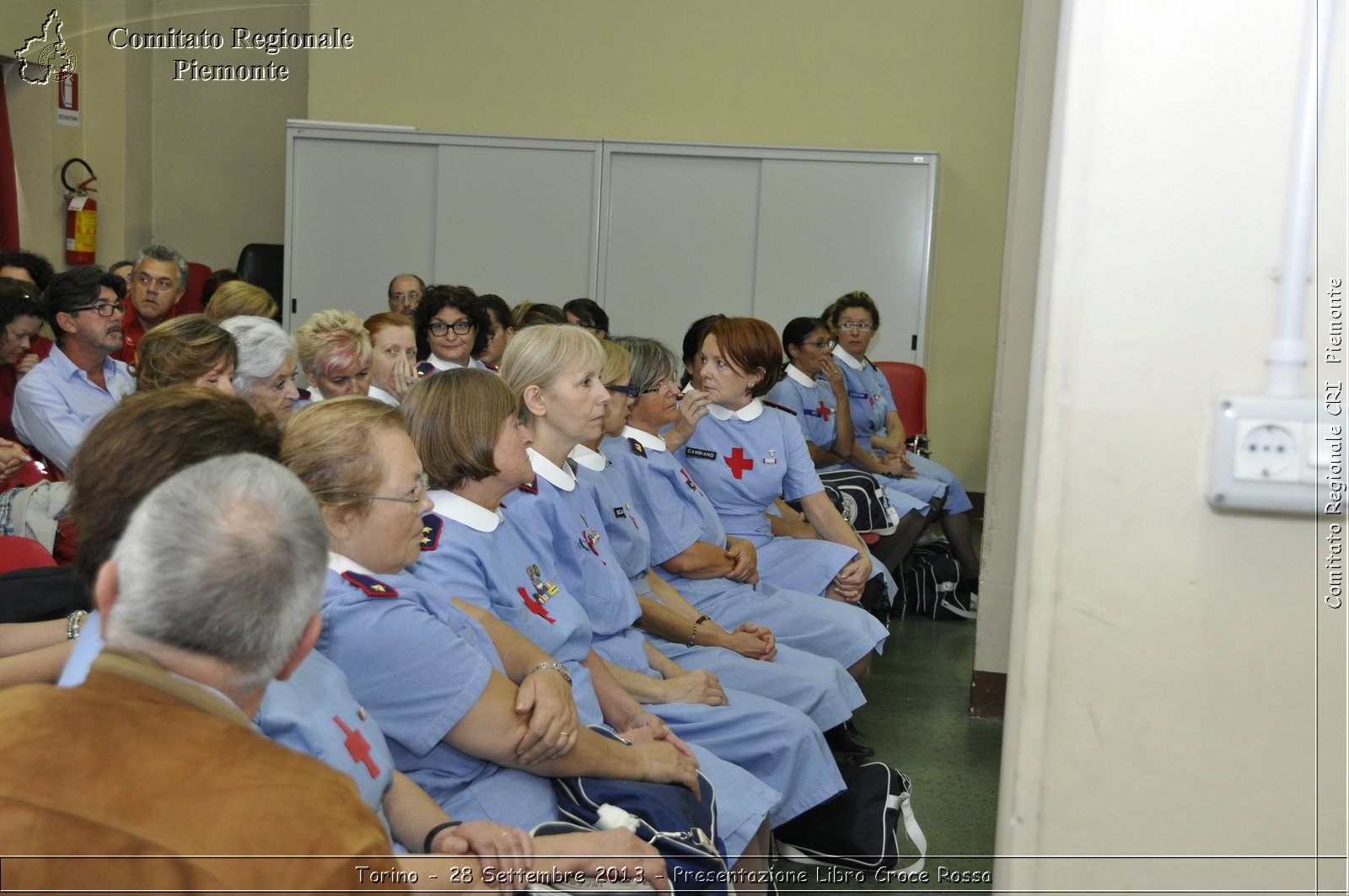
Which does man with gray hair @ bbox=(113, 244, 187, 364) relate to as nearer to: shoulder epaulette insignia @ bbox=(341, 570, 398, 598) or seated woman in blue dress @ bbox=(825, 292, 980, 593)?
seated woman in blue dress @ bbox=(825, 292, 980, 593)

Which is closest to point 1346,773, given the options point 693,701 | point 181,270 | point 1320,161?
point 1320,161

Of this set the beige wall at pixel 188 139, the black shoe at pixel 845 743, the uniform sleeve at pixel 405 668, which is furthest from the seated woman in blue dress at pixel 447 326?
the beige wall at pixel 188 139

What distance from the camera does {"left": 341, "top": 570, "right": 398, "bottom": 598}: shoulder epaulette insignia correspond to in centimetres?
157

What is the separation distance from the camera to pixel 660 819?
5.76 ft

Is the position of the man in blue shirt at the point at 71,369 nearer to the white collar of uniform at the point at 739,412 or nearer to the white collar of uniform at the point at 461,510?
the white collar of uniform at the point at 739,412

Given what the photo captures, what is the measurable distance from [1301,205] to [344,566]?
48.7 inches

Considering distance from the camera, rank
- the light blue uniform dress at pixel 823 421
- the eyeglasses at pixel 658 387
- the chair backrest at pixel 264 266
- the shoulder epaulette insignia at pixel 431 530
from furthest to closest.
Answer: the chair backrest at pixel 264 266, the light blue uniform dress at pixel 823 421, the eyeglasses at pixel 658 387, the shoulder epaulette insignia at pixel 431 530

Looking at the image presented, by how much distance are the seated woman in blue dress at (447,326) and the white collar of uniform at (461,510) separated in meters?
2.51

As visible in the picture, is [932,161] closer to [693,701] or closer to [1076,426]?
[693,701]

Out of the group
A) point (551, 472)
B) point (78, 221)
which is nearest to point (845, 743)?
point (551, 472)

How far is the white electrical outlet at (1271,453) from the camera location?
3.87 ft

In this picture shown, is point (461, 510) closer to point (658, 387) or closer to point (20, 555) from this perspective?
point (20, 555)

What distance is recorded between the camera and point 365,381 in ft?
12.0

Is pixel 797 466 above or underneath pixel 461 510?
underneath
